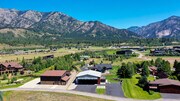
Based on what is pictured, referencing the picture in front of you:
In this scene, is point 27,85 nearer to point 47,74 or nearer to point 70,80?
point 47,74

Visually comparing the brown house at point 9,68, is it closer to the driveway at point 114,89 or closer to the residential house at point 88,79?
the residential house at point 88,79

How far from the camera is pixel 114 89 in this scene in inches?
3049

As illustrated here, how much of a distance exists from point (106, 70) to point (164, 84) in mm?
46560

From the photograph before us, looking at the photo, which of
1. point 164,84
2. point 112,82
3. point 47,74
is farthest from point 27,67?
point 164,84

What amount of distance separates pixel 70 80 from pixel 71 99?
97.9 ft

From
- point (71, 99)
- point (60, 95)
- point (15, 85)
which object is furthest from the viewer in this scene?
point (15, 85)

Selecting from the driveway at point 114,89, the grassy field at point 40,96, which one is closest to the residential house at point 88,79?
the driveway at point 114,89

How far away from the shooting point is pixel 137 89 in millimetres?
Result: 77312

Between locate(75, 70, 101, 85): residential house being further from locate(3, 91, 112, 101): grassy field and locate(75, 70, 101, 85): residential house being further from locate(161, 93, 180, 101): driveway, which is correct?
locate(161, 93, 180, 101): driveway

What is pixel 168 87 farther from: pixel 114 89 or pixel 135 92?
pixel 114 89

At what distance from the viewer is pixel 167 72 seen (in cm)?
9600

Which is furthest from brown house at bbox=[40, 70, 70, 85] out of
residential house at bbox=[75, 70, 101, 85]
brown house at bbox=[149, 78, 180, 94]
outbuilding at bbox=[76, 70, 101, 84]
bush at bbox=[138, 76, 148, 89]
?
brown house at bbox=[149, 78, 180, 94]

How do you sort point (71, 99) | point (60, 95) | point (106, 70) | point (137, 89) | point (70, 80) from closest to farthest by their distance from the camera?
1. point (71, 99)
2. point (60, 95)
3. point (137, 89)
4. point (70, 80)
5. point (106, 70)

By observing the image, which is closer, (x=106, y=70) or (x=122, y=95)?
(x=122, y=95)
